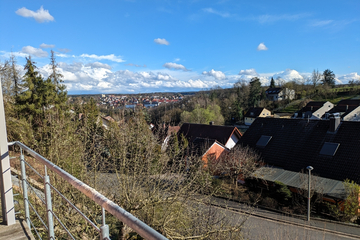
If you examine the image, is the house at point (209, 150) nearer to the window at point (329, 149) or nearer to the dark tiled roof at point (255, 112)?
the window at point (329, 149)

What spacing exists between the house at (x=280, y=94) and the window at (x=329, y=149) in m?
48.2

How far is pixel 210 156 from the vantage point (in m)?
20.9

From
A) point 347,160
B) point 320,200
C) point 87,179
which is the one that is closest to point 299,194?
point 320,200

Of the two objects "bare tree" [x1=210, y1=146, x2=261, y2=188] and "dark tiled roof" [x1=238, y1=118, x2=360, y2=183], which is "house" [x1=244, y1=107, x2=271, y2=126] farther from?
"bare tree" [x1=210, y1=146, x2=261, y2=188]

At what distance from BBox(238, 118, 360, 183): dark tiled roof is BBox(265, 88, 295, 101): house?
4562 centimetres

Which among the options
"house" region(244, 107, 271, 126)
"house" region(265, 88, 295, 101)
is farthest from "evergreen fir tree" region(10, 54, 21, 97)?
"house" region(265, 88, 295, 101)

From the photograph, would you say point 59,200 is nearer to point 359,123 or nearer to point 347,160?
point 347,160

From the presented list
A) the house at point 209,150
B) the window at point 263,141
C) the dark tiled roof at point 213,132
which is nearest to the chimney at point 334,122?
the window at point 263,141

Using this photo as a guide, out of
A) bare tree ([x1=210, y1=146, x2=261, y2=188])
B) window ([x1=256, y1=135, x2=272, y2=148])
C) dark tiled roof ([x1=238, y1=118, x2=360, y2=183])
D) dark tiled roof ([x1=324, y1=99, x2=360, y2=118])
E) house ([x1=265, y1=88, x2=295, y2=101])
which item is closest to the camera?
dark tiled roof ([x1=238, y1=118, x2=360, y2=183])

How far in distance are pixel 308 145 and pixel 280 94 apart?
5182 centimetres

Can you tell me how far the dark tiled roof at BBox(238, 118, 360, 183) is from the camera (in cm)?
1700

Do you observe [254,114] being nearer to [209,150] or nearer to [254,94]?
[254,94]

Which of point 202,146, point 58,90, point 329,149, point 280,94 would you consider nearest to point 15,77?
point 58,90

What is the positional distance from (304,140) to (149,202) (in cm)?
1739
